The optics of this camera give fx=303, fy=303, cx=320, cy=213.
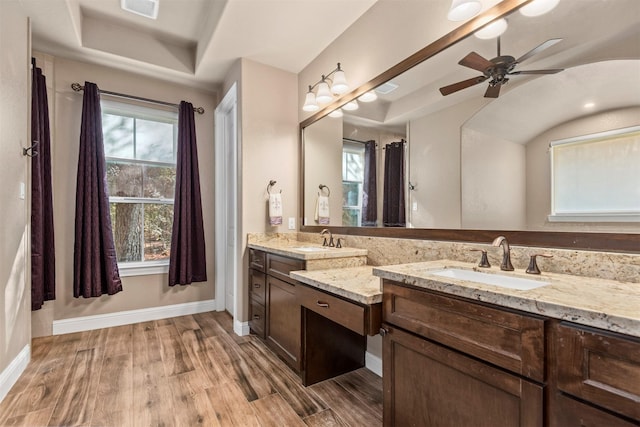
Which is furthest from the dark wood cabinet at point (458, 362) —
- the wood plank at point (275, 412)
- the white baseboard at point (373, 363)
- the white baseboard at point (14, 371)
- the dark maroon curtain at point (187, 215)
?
the dark maroon curtain at point (187, 215)

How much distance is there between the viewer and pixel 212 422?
1641 mm

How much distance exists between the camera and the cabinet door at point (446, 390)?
0.93 m

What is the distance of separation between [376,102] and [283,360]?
6.72ft

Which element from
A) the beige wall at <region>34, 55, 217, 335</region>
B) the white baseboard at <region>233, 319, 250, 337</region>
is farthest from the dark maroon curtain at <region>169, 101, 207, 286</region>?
the white baseboard at <region>233, 319, 250, 337</region>

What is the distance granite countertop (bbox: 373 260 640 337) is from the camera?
75 cm

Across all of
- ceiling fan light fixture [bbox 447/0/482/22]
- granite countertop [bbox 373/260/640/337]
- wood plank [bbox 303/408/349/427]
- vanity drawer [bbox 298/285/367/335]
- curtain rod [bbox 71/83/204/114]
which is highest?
curtain rod [bbox 71/83/204/114]

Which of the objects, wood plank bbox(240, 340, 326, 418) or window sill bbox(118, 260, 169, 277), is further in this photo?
window sill bbox(118, 260, 169, 277)

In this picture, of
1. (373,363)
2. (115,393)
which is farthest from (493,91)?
(115,393)

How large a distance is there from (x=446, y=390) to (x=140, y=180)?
343 cm

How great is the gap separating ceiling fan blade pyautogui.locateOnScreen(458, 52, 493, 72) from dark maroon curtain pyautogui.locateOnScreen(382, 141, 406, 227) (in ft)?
1.97

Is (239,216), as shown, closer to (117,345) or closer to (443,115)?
(117,345)

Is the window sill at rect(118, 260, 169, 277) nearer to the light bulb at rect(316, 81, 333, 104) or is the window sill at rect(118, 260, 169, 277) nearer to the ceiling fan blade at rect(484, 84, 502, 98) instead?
the light bulb at rect(316, 81, 333, 104)

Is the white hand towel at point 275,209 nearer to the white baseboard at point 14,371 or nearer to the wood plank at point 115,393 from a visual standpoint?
the wood plank at point 115,393

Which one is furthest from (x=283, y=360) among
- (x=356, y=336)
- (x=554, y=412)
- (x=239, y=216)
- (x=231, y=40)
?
(x=231, y=40)
